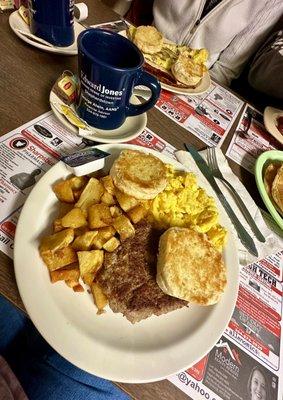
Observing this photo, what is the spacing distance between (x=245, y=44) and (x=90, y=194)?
4.92 ft

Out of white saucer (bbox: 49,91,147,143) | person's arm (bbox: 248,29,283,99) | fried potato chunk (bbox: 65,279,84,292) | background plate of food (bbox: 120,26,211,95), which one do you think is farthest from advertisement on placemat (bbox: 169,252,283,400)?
person's arm (bbox: 248,29,283,99)

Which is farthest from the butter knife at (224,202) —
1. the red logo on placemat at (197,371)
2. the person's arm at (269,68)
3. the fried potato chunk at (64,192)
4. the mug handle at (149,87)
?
the person's arm at (269,68)

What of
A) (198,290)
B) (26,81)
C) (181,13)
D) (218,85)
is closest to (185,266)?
(198,290)

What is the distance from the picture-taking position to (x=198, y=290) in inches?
26.9

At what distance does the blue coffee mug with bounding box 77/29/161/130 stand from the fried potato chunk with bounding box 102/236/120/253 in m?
0.35

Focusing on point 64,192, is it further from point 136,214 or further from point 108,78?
point 108,78

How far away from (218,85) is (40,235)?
→ 0.99m

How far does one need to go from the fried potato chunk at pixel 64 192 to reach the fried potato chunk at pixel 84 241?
11 cm

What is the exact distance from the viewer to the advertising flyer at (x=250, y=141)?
45.7 inches

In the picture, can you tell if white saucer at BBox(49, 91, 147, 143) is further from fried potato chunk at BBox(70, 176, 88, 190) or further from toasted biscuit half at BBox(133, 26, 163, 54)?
toasted biscuit half at BBox(133, 26, 163, 54)

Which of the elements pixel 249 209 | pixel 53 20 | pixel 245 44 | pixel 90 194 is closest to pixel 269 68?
pixel 245 44

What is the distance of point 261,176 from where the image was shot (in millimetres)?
1098

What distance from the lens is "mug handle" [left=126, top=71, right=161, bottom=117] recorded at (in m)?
0.86

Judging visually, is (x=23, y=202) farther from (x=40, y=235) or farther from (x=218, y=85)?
(x=218, y=85)
